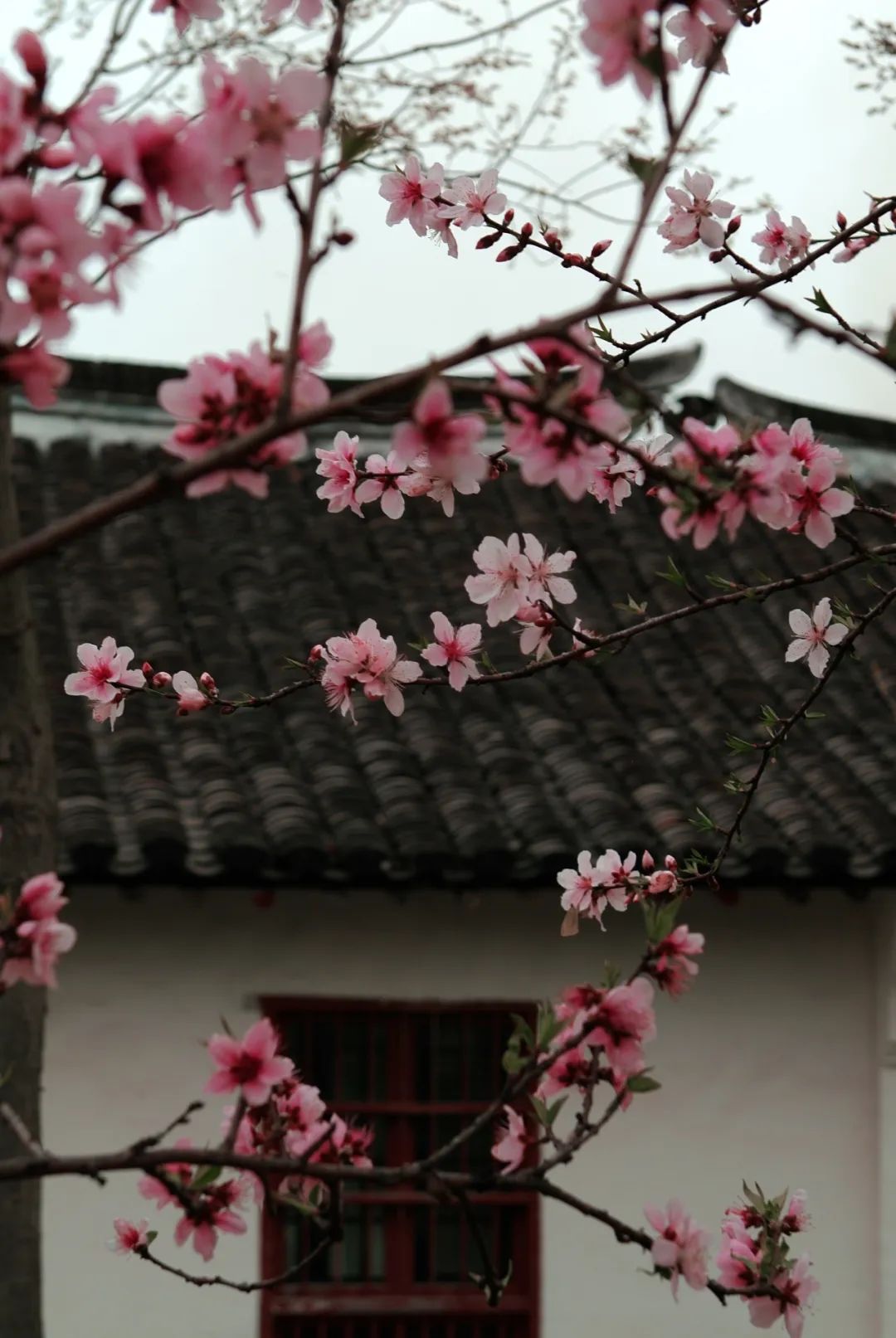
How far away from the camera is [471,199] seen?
97.1 inches

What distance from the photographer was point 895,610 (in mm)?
7191

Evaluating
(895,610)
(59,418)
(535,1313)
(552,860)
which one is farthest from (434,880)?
(59,418)

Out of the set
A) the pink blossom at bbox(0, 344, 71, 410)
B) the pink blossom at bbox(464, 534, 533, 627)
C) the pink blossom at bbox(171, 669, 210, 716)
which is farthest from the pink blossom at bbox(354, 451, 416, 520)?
the pink blossom at bbox(0, 344, 71, 410)

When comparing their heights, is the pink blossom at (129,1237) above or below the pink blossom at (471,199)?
below

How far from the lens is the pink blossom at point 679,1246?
1.51 metres

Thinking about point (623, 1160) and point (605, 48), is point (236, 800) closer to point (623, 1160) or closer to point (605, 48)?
point (623, 1160)

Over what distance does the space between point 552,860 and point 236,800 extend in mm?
962

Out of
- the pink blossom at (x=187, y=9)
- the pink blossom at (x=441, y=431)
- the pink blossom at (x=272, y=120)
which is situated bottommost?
the pink blossom at (x=441, y=431)

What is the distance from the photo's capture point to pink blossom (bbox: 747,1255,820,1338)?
1645mm

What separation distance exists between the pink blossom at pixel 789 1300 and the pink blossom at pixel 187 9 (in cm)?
129

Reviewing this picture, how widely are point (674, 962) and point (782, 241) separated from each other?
154cm

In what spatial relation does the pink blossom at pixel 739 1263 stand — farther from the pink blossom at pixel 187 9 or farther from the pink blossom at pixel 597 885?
the pink blossom at pixel 187 9

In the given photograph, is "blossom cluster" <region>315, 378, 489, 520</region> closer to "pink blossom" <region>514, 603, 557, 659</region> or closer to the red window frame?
"pink blossom" <region>514, 603, 557, 659</region>

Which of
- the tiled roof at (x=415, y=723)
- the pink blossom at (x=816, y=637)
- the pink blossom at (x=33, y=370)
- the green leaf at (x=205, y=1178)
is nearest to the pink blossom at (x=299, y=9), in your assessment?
the pink blossom at (x=33, y=370)
